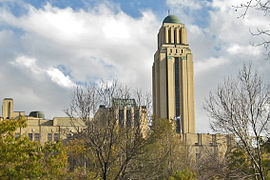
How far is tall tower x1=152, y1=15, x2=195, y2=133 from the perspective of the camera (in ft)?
300

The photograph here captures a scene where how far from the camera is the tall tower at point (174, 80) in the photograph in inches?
3605

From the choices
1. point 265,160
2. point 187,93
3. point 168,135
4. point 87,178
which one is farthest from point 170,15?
point 87,178

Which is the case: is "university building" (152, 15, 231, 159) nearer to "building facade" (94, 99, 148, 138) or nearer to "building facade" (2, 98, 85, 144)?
"building facade" (2, 98, 85, 144)

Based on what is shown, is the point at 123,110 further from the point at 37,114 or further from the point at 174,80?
the point at 37,114

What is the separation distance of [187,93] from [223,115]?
74098mm

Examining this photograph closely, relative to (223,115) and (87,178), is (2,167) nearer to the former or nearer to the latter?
(87,178)

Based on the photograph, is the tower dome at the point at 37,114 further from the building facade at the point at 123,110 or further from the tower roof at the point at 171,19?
the building facade at the point at 123,110

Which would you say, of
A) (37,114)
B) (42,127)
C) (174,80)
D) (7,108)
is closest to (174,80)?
(174,80)

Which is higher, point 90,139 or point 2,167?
point 90,139

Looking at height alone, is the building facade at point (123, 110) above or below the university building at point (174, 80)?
below

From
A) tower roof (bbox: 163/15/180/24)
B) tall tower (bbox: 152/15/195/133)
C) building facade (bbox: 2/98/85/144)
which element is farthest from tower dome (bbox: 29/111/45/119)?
tower roof (bbox: 163/15/180/24)

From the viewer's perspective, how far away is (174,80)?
93625 millimetres

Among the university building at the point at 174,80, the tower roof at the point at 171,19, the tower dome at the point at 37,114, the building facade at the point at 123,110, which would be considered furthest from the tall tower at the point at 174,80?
the building facade at the point at 123,110

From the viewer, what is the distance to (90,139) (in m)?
20.3
